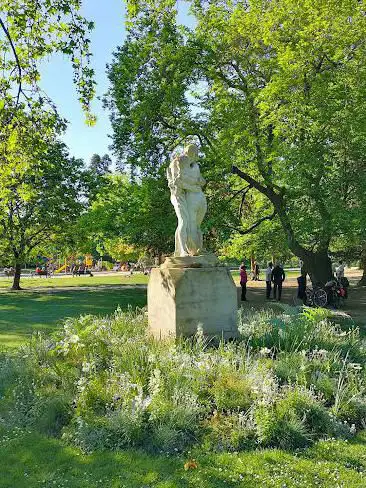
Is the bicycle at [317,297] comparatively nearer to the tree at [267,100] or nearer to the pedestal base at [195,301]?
the tree at [267,100]

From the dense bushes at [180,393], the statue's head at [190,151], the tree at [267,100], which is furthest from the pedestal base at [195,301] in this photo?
the tree at [267,100]

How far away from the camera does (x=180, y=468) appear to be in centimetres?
461

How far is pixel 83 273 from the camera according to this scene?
54.4 m

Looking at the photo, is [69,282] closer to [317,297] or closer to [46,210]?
[46,210]

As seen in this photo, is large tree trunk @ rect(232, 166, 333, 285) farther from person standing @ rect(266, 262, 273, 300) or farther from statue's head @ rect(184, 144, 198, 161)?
statue's head @ rect(184, 144, 198, 161)

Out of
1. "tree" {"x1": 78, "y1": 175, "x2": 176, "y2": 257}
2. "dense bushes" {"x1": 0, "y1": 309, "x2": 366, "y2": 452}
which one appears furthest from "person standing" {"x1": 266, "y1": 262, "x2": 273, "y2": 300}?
"dense bushes" {"x1": 0, "y1": 309, "x2": 366, "y2": 452}

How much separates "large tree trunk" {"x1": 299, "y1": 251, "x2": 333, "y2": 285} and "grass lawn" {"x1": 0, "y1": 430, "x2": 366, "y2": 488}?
15235 millimetres

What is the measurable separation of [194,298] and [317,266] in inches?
517

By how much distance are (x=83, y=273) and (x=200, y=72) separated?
3860cm

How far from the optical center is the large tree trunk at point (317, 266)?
65.6ft

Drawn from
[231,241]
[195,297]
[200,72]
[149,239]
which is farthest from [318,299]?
[195,297]

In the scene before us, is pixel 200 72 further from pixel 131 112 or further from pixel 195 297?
pixel 195 297

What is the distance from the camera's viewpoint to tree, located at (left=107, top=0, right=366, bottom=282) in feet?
53.0

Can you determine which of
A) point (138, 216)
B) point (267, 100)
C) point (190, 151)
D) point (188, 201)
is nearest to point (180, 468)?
point (188, 201)
